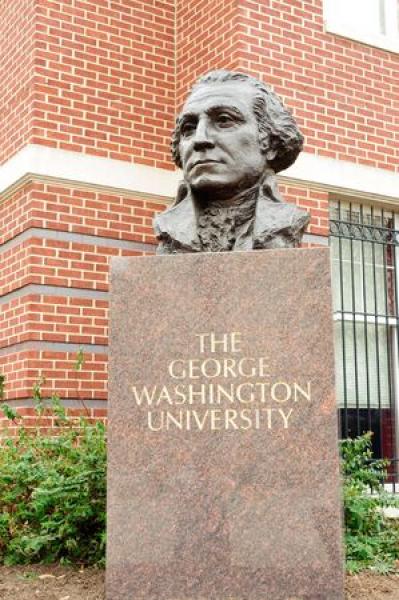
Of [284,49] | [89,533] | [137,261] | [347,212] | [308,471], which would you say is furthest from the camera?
[347,212]

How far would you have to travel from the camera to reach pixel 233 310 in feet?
14.2

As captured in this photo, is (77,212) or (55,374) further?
(77,212)

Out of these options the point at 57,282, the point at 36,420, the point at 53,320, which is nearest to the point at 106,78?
the point at 57,282

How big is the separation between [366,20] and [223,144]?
16.1 feet

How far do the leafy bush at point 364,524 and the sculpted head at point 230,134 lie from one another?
2.22 metres

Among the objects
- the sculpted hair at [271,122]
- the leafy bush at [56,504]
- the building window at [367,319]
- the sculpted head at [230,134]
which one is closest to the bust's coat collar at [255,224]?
the sculpted head at [230,134]

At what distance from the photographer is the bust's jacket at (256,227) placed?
183 inches

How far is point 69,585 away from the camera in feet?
14.9

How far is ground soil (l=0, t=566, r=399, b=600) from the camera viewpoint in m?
4.34

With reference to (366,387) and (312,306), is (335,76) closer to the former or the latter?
(366,387)

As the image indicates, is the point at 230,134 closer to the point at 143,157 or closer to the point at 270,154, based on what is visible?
the point at 270,154

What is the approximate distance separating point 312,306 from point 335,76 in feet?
14.7

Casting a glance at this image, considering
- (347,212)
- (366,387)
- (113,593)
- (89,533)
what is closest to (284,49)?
(347,212)

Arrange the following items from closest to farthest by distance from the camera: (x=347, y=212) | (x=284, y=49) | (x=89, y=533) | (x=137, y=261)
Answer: (x=137, y=261)
(x=89, y=533)
(x=284, y=49)
(x=347, y=212)
